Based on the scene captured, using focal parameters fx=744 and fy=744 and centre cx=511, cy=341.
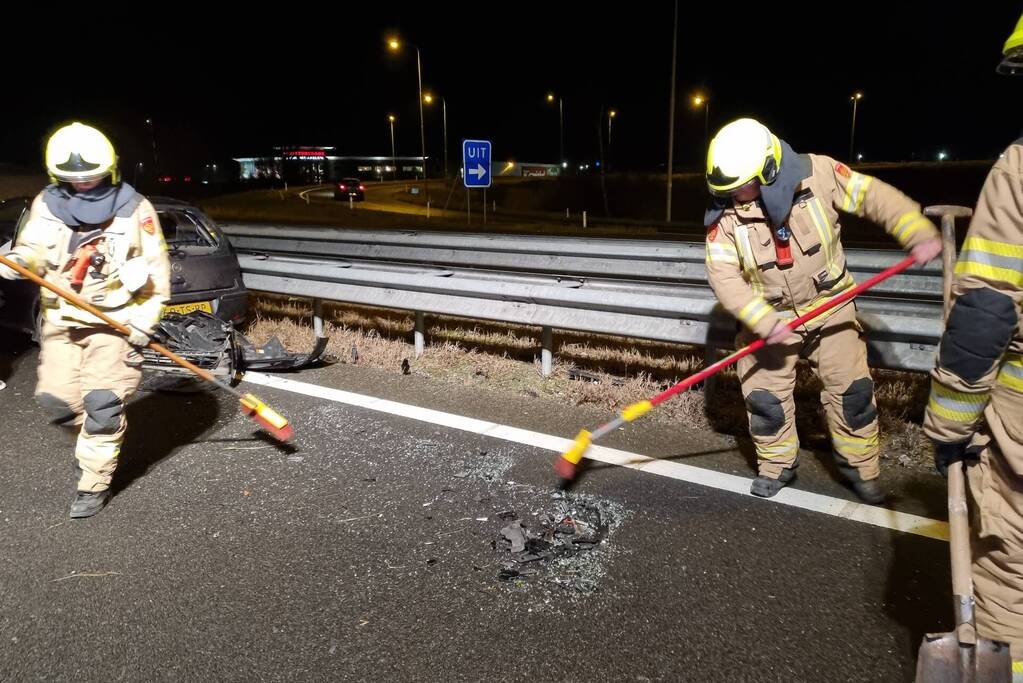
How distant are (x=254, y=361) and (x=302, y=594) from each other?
3.48 metres

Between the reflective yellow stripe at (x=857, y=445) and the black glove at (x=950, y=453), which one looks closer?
the black glove at (x=950, y=453)

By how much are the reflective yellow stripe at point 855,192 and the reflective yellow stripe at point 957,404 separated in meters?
1.51

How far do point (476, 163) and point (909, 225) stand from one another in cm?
1479

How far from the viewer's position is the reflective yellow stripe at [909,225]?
319 centimetres

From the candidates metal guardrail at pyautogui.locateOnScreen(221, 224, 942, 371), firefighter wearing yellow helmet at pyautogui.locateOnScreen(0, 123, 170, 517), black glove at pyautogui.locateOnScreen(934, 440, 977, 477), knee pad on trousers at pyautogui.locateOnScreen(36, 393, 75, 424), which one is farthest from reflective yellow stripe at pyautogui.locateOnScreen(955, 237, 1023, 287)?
knee pad on trousers at pyautogui.locateOnScreen(36, 393, 75, 424)

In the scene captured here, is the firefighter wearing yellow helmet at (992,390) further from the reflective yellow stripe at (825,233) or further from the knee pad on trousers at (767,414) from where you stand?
the knee pad on trousers at (767,414)

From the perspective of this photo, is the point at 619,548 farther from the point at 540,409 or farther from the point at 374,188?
the point at 374,188

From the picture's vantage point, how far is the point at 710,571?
2.93 metres

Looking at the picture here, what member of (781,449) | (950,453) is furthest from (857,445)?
(950,453)

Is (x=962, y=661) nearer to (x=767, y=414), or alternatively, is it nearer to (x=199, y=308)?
(x=767, y=414)

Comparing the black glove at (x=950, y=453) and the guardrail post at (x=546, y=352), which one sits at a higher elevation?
the black glove at (x=950, y=453)

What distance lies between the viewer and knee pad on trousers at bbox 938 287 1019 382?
1.93 meters

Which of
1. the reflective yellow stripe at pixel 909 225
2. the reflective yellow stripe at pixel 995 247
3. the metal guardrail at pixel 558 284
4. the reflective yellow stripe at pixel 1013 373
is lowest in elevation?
the metal guardrail at pixel 558 284

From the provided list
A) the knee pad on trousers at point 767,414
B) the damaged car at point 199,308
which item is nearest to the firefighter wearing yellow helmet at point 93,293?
the damaged car at point 199,308
